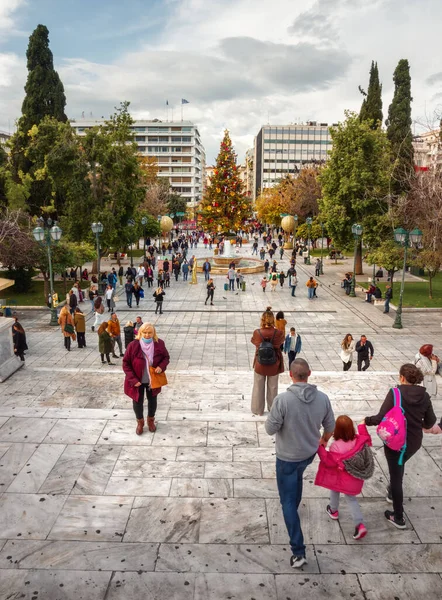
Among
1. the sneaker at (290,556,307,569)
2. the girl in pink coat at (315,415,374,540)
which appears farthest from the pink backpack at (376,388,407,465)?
the sneaker at (290,556,307,569)

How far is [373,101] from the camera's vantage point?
1372 inches

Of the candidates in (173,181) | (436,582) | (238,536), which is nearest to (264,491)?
(238,536)

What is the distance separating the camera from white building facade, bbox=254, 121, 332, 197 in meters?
116

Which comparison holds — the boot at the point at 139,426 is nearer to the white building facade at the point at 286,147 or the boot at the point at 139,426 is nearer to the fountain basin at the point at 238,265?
the fountain basin at the point at 238,265

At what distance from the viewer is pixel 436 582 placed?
3891 mm

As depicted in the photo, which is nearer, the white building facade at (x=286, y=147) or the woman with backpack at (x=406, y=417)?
the woman with backpack at (x=406, y=417)

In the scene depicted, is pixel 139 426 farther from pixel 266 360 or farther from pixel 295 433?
pixel 295 433

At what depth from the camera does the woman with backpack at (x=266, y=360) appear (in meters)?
6.56

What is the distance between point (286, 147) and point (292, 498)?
120103mm

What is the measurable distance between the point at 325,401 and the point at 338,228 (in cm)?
2730

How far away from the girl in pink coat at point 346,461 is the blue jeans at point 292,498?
309mm

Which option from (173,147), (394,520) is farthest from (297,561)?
(173,147)

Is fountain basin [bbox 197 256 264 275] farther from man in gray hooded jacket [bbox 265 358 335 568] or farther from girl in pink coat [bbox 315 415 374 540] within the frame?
man in gray hooded jacket [bbox 265 358 335 568]

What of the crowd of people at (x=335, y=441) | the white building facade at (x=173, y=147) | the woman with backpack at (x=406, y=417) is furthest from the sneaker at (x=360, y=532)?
the white building facade at (x=173, y=147)
